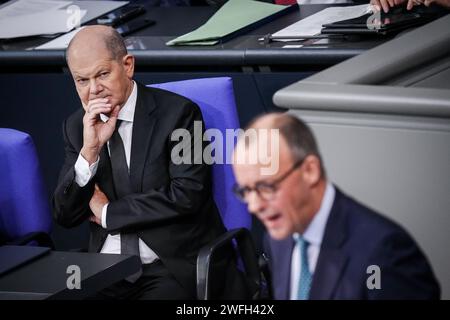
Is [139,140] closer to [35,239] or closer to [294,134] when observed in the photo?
[35,239]

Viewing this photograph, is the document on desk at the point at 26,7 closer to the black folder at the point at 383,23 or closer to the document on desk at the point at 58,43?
the document on desk at the point at 58,43

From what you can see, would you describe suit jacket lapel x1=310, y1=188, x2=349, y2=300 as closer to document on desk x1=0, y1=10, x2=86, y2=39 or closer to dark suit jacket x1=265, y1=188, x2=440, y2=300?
dark suit jacket x1=265, y1=188, x2=440, y2=300

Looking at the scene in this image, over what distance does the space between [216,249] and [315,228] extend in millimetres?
851

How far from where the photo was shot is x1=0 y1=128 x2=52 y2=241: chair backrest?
2551mm

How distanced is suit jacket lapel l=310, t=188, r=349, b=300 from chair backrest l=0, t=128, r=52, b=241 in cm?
131

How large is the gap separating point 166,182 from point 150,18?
141 centimetres

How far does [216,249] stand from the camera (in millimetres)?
2229

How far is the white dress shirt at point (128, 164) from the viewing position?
2.28 metres

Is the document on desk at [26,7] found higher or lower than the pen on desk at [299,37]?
lower

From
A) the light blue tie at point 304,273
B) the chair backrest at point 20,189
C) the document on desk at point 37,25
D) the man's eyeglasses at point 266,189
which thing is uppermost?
the man's eyeglasses at point 266,189

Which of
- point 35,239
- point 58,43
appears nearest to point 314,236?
point 35,239

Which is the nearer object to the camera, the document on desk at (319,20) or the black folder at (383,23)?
the black folder at (383,23)

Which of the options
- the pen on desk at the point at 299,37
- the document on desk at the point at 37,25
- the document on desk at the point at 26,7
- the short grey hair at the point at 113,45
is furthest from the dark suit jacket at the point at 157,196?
the document on desk at the point at 26,7

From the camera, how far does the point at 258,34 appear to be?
3.19 metres
